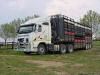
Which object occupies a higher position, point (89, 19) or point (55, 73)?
point (89, 19)

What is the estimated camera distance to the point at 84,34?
37.9 metres

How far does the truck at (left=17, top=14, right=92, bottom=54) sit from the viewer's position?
90.3ft

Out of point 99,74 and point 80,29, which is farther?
point 80,29

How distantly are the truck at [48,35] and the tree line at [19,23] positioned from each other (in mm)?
47918

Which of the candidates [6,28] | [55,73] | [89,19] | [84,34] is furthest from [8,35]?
[55,73]

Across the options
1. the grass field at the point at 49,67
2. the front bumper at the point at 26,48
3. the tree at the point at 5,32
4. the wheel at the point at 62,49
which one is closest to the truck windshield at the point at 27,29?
the front bumper at the point at 26,48

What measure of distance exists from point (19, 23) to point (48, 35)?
5947 cm

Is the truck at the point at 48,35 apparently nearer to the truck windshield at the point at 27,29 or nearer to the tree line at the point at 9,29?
the truck windshield at the point at 27,29

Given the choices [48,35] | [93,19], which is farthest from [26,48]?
[93,19]

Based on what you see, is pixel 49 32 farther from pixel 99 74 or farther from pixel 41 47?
pixel 99 74

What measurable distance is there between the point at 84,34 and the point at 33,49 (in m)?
11.9

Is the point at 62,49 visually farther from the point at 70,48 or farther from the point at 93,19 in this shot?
the point at 93,19

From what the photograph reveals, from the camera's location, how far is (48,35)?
95.2 feet

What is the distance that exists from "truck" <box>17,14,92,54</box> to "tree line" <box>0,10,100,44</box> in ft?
157
